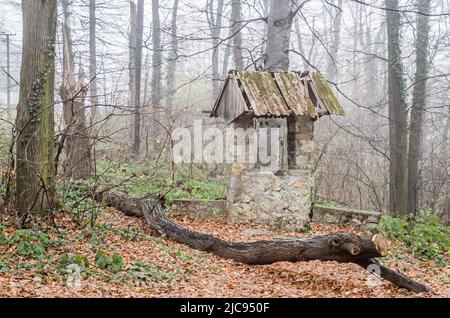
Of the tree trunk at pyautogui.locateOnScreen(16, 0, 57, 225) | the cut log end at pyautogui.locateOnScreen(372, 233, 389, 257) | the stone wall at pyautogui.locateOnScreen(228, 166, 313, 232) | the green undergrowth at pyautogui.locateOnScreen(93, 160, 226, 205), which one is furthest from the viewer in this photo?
the green undergrowth at pyautogui.locateOnScreen(93, 160, 226, 205)

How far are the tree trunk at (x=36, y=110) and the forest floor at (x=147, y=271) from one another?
52cm

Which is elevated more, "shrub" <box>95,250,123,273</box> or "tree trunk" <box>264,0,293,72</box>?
"tree trunk" <box>264,0,293,72</box>

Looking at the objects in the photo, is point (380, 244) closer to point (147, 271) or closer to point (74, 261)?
point (147, 271)

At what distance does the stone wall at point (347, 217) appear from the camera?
30.5ft

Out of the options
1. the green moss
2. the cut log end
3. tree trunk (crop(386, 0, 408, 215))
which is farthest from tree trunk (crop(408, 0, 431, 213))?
the cut log end

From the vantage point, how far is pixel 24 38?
6.74 meters

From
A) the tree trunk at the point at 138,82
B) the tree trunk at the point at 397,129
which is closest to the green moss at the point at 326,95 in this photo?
the tree trunk at the point at 397,129

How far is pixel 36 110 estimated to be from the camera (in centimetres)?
659

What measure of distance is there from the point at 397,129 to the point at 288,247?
20.3 feet

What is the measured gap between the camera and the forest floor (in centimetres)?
489

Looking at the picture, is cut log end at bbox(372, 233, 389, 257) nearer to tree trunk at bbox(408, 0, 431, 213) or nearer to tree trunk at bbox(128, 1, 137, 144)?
tree trunk at bbox(408, 0, 431, 213)

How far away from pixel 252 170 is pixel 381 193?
6.93m

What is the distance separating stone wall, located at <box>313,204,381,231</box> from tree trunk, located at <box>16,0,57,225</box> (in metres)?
5.67
